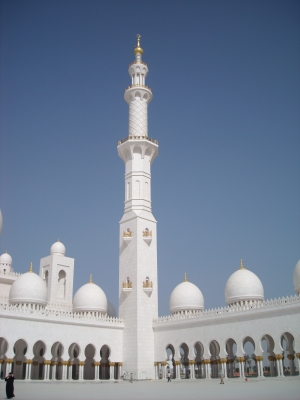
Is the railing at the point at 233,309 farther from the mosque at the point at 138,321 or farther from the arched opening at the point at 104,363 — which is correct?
the arched opening at the point at 104,363

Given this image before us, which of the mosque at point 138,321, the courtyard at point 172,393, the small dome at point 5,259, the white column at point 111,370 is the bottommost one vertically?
the courtyard at point 172,393

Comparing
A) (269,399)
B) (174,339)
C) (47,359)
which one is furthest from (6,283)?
(269,399)

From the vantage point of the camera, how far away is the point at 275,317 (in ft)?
74.3

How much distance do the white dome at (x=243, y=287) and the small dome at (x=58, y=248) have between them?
14.2 metres

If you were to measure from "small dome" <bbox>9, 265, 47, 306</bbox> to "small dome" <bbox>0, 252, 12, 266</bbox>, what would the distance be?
1074 cm

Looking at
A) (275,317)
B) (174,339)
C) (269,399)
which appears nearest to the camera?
(269,399)

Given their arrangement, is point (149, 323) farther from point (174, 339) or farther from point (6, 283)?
point (6, 283)

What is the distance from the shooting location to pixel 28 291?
87.2ft

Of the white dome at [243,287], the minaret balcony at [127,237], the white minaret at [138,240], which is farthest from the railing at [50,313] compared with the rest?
the white dome at [243,287]

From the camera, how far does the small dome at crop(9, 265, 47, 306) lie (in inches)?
1041

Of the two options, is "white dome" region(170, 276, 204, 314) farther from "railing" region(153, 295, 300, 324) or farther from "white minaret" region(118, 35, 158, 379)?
"white minaret" region(118, 35, 158, 379)

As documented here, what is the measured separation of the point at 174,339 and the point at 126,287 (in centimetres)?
443

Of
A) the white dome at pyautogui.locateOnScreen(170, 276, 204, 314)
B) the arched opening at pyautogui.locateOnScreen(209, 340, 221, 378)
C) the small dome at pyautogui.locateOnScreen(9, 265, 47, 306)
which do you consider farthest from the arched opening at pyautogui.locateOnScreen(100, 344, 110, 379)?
the arched opening at pyautogui.locateOnScreen(209, 340, 221, 378)

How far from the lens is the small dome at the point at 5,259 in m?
37.1
